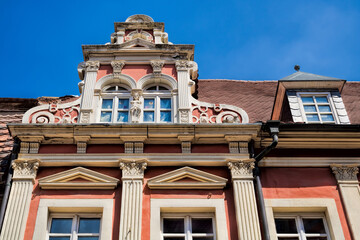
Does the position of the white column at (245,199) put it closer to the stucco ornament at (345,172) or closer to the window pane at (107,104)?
the stucco ornament at (345,172)

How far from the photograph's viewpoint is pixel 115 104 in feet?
37.3

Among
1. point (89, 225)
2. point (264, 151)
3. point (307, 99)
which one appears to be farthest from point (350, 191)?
point (89, 225)

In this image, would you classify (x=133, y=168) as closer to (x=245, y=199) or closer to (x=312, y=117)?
(x=245, y=199)

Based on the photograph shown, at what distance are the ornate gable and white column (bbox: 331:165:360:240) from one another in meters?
4.59

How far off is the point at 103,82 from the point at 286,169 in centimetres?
477

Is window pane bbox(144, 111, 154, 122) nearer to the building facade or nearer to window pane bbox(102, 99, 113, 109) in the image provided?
the building facade

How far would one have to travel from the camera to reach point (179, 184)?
383 inches

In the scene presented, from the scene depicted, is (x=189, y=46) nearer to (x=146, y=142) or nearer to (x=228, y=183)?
(x=146, y=142)

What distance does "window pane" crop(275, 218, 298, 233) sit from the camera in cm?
944

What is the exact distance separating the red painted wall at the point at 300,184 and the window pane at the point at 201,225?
129 centimetres

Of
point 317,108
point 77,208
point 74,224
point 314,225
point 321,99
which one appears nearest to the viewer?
point 74,224

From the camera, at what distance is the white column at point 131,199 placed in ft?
29.2

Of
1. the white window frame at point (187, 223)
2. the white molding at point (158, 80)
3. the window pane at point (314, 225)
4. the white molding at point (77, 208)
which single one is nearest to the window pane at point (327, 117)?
the window pane at point (314, 225)

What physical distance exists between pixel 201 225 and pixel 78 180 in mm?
2633
